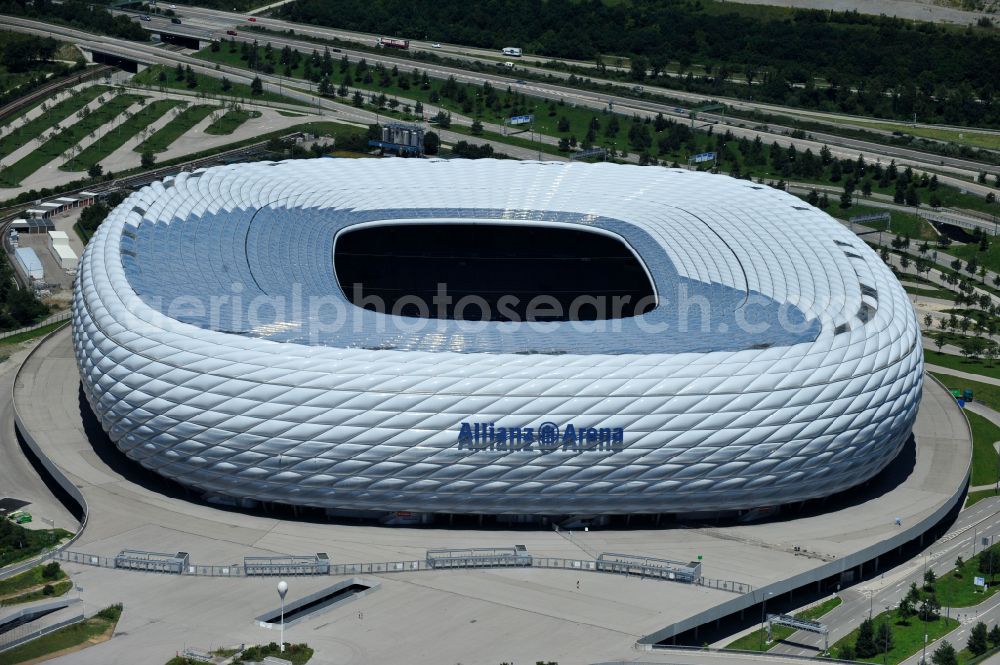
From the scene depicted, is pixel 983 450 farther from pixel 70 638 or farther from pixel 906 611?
pixel 70 638

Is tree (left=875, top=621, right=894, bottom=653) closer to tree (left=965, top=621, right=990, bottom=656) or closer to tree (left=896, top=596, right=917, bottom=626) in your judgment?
tree (left=896, top=596, right=917, bottom=626)

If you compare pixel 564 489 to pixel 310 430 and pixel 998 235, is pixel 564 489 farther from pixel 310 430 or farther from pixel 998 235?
pixel 998 235

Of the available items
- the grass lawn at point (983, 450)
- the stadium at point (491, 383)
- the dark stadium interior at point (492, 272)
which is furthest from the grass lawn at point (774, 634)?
the dark stadium interior at point (492, 272)

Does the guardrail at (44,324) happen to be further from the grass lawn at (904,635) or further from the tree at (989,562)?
the tree at (989,562)

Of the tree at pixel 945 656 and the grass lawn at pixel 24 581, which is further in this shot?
the grass lawn at pixel 24 581

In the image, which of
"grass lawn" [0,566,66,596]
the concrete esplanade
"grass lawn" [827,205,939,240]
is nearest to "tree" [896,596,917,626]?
the concrete esplanade

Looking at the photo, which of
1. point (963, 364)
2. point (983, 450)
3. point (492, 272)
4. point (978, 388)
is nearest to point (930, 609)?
point (983, 450)
